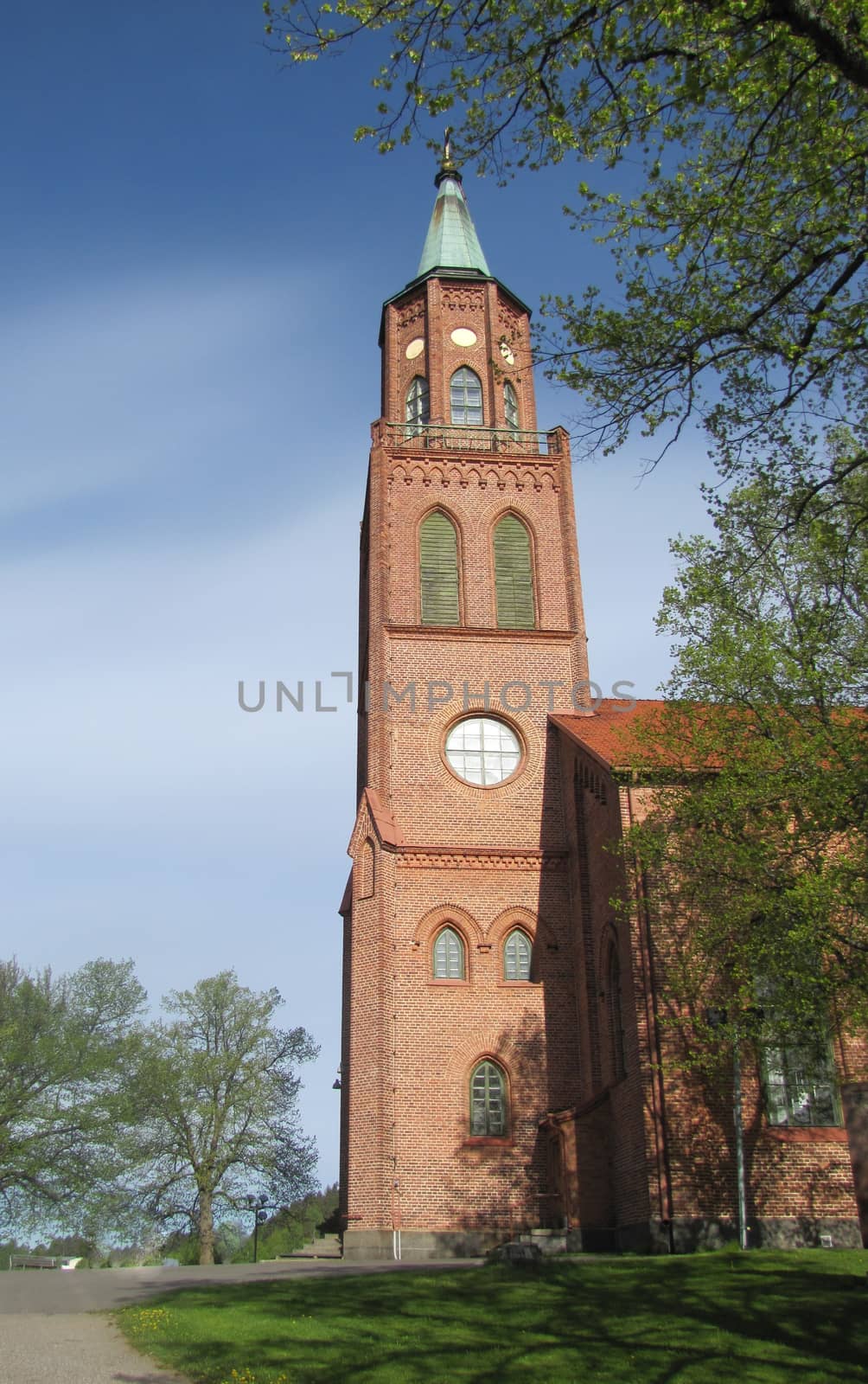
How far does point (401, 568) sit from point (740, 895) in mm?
13395

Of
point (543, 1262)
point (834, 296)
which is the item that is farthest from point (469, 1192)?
point (834, 296)

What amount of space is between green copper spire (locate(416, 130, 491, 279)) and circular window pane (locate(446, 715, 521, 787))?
544 inches

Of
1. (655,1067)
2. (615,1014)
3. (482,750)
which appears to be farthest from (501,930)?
(655,1067)

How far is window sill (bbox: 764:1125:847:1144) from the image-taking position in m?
18.6

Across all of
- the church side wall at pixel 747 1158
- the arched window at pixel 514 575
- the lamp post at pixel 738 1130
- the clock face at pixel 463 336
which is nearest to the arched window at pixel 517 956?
the church side wall at pixel 747 1158

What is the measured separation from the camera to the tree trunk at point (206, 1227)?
41.0 m

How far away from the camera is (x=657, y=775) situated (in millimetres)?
18438

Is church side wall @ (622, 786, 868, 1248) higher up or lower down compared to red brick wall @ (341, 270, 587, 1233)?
lower down

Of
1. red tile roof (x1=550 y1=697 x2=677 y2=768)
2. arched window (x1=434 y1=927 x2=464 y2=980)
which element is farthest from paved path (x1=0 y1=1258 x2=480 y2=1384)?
red tile roof (x1=550 y1=697 x2=677 y2=768)

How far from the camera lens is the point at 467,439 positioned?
2991 cm

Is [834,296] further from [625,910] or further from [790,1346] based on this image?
[625,910]

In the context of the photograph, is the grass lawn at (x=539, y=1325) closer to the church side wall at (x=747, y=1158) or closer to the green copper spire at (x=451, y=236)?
the church side wall at (x=747, y=1158)

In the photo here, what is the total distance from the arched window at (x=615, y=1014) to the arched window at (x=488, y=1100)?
270cm

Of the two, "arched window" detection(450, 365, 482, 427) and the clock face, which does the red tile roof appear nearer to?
"arched window" detection(450, 365, 482, 427)
